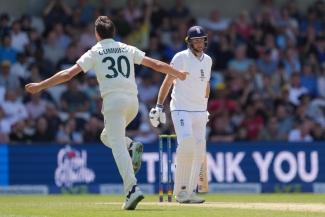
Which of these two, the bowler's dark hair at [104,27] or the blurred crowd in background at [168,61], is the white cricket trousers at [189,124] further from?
the blurred crowd in background at [168,61]

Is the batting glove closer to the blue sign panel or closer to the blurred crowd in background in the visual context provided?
the blue sign panel

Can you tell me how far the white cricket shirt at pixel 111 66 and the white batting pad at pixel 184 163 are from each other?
1.32 m

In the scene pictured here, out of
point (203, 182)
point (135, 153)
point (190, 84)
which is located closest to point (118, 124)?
point (135, 153)

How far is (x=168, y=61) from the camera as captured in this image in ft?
58.9

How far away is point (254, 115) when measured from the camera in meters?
17.0

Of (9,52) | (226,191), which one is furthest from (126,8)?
(226,191)

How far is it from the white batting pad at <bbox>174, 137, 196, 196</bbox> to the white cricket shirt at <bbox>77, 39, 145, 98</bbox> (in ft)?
4.33

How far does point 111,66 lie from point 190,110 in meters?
1.61

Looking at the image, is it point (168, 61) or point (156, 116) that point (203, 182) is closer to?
point (156, 116)

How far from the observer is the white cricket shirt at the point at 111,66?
879cm

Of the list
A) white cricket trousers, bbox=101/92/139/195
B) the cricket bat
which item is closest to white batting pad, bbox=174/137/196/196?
the cricket bat

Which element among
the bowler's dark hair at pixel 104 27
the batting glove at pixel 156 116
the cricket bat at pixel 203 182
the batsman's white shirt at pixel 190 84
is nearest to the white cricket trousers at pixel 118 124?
the bowler's dark hair at pixel 104 27

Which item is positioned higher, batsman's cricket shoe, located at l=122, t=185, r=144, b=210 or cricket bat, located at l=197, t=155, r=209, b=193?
cricket bat, located at l=197, t=155, r=209, b=193

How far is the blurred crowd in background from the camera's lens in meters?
16.2
